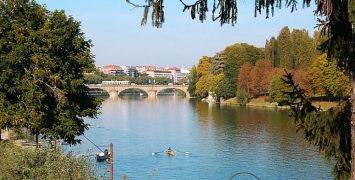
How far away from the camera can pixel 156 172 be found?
28859 mm

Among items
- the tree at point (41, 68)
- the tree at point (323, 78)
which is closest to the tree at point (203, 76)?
the tree at point (323, 78)

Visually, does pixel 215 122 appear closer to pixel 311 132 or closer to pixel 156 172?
pixel 156 172

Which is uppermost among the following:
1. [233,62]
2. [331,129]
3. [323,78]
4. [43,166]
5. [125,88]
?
[233,62]

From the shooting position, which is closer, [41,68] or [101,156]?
[41,68]

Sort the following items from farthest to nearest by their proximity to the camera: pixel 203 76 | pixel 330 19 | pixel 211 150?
pixel 203 76 < pixel 211 150 < pixel 330 19

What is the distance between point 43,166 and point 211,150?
81.8 feet

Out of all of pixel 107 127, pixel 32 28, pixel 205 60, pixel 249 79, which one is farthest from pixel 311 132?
pixel 205 60

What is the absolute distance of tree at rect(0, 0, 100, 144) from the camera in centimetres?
1898

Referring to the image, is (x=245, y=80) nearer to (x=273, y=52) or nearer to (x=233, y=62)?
(x=273, y=52)

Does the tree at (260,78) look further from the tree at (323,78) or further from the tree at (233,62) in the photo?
the tree at (323,78)

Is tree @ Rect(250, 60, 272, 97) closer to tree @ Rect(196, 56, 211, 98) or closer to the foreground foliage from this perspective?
tree @ Rect(196, 56, 211, 98)

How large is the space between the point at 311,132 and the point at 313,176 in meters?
22.1

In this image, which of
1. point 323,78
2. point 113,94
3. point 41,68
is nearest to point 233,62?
point 323,78

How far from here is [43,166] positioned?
12.2m
